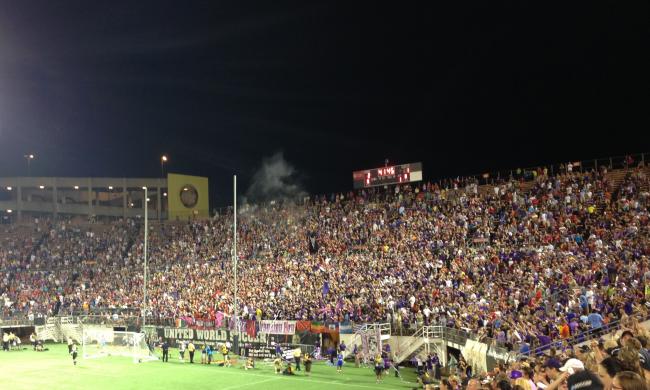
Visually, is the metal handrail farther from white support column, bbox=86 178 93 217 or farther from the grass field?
white support column, bbox=86 178 93 217

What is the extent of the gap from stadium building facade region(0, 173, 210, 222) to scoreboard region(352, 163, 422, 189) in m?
26.8

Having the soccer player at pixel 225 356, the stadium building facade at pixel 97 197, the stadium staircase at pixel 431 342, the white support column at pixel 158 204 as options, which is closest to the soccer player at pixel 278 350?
the soccer player at pixel 225 356

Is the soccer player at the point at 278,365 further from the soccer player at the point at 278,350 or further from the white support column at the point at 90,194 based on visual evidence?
the white support column at the point at 90,194

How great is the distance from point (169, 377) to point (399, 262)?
15.3 meters

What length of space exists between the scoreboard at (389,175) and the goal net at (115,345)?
2218 cm

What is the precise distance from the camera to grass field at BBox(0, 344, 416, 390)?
26.3 metres

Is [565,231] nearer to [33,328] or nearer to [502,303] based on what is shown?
[502,303]

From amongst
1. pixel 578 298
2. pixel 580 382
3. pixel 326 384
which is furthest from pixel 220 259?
pixel 580 382

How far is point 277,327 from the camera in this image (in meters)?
35.4

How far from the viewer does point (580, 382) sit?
19.2 feet

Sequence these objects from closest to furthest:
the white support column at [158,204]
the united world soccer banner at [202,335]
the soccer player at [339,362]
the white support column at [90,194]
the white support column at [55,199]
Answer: the soccer player at [339,362] → the united world soccer banner at [202,335] → the white support column at [158,204] → the white support column at [55,199] → the white support column at [90,194]

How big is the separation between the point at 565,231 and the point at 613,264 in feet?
18.8

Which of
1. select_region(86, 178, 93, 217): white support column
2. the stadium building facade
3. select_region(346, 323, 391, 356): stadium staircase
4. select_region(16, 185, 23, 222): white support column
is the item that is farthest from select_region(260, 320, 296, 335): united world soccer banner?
select_region(16, 185, 23, 222): white support column

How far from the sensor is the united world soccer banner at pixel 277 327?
34.8m
